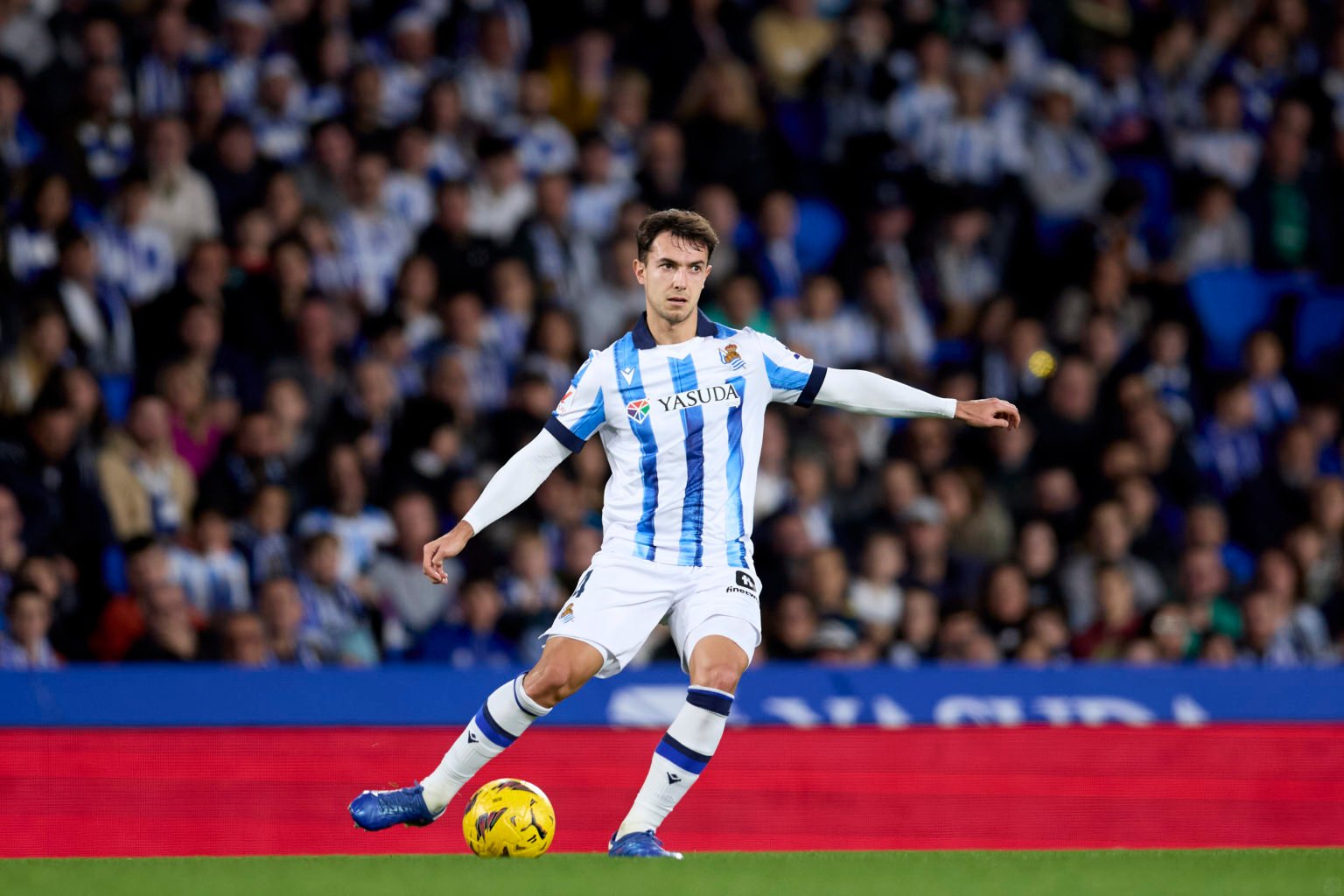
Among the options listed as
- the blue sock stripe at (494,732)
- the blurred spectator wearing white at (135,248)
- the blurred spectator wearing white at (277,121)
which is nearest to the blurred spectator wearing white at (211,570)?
the blurred spectator wearing white at (135,248)

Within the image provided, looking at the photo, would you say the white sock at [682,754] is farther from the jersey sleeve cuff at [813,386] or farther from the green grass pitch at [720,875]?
the jersey sleeve cuff at [813,386]

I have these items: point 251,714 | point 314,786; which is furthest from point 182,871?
point 251,714

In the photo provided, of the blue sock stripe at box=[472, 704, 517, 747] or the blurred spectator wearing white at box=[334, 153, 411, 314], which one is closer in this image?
the blue sock stripe at box=[472, 704, 517, 747]

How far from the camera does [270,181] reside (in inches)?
440

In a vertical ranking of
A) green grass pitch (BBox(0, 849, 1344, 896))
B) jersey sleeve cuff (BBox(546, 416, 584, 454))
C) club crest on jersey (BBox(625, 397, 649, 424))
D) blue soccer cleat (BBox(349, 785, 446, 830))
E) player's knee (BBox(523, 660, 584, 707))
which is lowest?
blue soccer cleat (BBox(349, 785, 446, 830))

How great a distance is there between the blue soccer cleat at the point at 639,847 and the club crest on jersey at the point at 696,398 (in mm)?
1426

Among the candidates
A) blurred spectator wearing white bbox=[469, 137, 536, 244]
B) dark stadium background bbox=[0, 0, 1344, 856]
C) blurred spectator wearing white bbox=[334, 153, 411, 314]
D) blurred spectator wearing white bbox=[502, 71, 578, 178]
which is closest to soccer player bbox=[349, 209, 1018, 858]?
dark stadium background bbox=[0, 0, 1344, 856]

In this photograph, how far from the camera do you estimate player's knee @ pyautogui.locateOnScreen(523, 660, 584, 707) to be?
6.36 meters

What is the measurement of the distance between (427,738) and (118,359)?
130 inches

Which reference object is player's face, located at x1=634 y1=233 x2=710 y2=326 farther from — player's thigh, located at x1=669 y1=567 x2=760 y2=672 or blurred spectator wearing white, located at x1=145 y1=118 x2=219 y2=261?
blurred spectator wearing white, located at x1=145 y1=118 x2=219 y2=261

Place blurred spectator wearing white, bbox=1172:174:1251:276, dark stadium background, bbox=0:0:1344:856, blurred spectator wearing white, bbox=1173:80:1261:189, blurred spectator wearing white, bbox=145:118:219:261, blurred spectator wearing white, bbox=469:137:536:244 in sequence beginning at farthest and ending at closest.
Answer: blurred spectator wearing white, bbox=1173:80:1261:189 → blurred spectator wearing white, bbox=1172:174:1251:276 → blurred spectator wearing white, bbox=469:137:536:244 → blurred spectator wearing white, bbox=145:118:219:261 → dark stadium background, bbox=0:0:1344:856

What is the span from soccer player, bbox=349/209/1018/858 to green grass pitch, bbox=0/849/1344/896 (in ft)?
1.34

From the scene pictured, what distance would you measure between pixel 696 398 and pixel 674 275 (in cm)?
42

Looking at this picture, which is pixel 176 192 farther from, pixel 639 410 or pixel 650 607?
pixel 650 607
